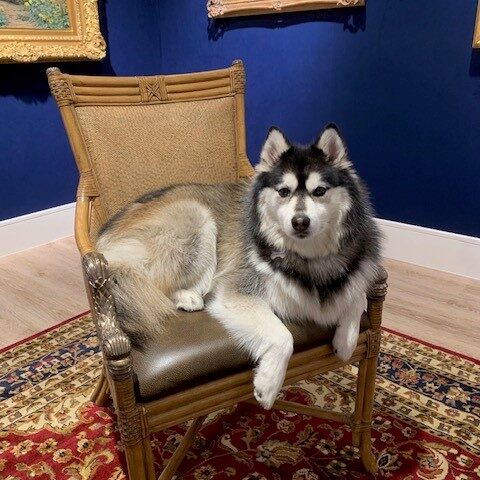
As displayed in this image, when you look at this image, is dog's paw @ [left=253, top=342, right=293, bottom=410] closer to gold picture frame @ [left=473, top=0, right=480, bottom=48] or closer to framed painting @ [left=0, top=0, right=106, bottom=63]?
gold picture frame @ [left=473, top=0, right=480, bottom=48]

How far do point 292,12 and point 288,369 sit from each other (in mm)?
2446

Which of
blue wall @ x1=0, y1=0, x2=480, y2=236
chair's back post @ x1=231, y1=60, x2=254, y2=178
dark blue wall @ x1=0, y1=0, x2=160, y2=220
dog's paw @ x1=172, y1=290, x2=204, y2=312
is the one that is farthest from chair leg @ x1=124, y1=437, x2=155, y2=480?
dark blue wall @ x1=0, y1=0, x2=160, y2=220

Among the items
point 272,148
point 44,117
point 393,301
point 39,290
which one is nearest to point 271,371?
point 272,148

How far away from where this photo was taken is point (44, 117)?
10.2 feet

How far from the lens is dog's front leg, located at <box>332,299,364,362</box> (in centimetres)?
122

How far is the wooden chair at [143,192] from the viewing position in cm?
106

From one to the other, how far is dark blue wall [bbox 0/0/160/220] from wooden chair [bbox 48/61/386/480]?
168 centimetres

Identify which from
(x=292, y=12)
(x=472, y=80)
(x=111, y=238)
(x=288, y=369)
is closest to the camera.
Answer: (x=288, y=369)

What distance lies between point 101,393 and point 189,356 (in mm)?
803

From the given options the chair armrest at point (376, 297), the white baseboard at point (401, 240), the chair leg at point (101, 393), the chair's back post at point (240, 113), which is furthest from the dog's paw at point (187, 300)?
the white baseboard at point (401, 240)

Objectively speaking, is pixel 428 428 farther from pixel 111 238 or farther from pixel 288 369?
pixel 111 238

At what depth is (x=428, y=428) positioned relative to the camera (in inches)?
62.3

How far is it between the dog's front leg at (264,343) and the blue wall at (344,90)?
6.08 feet

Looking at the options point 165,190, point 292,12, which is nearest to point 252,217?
point 165,190
